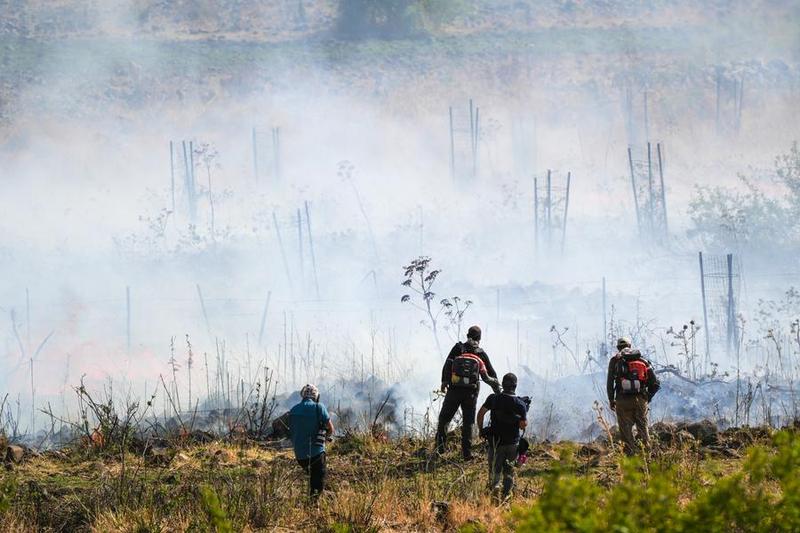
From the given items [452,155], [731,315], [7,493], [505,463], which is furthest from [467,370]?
[452,155]

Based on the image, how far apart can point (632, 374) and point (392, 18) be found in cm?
6231

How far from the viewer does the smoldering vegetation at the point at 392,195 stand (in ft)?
86.8

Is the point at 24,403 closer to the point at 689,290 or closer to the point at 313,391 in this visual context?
the point at 313,391

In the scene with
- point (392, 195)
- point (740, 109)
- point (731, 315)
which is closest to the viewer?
point (731, 315)

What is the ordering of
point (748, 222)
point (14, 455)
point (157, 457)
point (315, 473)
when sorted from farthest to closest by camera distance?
point (748, 222)
point (14, 455)
point (157, 457)
point (315, 473)

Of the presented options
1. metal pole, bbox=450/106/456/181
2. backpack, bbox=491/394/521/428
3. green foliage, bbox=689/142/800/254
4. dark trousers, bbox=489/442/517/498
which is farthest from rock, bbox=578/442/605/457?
metal pole, bbox=450/106/456/181

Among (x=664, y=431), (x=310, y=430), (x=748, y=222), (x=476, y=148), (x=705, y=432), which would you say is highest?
(x=476, y=148)

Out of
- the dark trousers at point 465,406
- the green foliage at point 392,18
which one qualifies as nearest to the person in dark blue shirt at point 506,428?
the dark trousers at point 465,406

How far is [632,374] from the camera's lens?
10.9 m

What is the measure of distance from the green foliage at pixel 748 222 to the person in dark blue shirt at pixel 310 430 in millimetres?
33937

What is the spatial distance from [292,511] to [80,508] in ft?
6.06

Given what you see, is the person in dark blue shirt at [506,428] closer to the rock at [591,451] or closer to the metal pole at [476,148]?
the rock at [591,451]

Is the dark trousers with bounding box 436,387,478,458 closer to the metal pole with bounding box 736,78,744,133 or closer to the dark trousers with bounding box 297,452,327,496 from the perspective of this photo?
the dark trousers with bounding box 297,452,327,496

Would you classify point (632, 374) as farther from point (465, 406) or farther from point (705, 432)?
point (705, 432)
